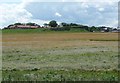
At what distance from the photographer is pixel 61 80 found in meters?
16.2

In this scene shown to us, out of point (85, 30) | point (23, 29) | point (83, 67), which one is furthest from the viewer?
point (85, 30)

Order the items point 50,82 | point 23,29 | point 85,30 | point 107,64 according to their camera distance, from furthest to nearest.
→ 1. point 85,30
2. point 23,29
3. point 107,64
4. point 50,82

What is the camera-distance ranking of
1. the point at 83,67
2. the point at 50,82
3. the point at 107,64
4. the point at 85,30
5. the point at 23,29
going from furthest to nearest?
the point at 85,30
the point at 23,29
the point at 107,64
the point at 83,67
the point at 50,82

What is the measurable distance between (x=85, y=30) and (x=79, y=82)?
128194mm

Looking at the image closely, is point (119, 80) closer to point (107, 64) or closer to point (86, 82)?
point (86, 82)

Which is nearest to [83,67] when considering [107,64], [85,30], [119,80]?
[107,64]

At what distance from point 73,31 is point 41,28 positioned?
12.8m

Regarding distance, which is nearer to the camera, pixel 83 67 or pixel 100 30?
pixel 83 67

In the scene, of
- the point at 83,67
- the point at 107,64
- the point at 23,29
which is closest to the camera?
the point at 83,67

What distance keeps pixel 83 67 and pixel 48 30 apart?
380 feet

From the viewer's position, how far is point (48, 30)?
140m

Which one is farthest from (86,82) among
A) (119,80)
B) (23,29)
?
(23,29)

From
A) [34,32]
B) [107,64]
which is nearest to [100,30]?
[34,32]

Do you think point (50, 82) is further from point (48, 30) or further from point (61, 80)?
point (48, 30)
